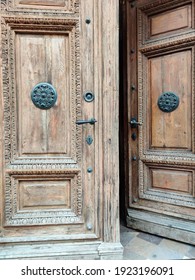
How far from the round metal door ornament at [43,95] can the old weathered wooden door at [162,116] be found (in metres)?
0.74

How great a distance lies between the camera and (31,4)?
134 centimetres

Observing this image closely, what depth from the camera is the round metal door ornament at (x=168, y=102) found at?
5.38 feet

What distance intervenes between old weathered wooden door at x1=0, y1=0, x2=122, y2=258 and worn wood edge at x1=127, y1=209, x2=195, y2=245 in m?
0.46

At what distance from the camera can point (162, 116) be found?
1.71 metres

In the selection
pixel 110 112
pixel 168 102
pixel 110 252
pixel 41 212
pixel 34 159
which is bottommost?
pixel 110 252

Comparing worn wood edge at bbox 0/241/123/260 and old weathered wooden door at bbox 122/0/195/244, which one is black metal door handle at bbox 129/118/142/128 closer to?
old weathered wooden door at bbox 122/0/195/244

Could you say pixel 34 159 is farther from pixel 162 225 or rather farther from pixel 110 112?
pixel 162 225

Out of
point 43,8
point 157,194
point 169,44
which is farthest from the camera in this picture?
point 157,194

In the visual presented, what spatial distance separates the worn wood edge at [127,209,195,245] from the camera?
5.25ft

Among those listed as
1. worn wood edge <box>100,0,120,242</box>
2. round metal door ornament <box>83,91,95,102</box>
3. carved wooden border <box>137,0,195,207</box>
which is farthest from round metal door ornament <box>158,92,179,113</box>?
round metal door ornament <box>83,91,95,102</box>

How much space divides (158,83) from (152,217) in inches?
41.5

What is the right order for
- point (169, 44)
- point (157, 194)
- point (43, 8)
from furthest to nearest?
point (157, 194)
point (169, 44)
point (43, 8)

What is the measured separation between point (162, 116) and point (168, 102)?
115 mm

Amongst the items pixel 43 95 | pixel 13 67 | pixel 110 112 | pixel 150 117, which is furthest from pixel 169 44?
pixel 13 67
